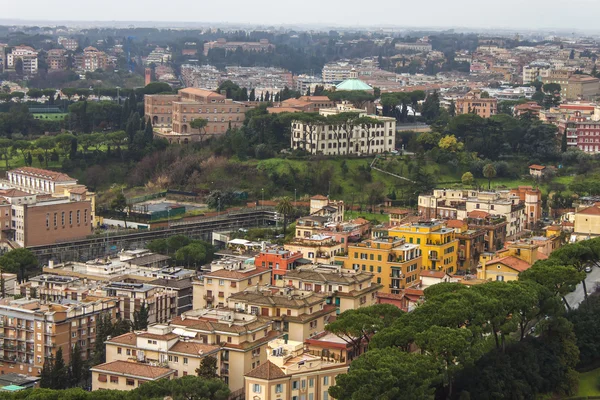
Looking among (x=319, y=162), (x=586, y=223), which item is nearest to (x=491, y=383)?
(x=586, y=223)

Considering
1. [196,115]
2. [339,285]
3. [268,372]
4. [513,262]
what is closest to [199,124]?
[196,115]

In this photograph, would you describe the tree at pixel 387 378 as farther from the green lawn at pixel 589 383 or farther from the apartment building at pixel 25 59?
the apartment building at pixel 25 59

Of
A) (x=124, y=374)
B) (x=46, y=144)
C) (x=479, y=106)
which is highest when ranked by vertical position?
(x=479, y=106)

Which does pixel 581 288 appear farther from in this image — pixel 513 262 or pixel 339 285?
pixel 339 285

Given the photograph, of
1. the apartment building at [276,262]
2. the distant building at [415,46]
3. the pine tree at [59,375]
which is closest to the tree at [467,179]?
the apartment building at [276,262]

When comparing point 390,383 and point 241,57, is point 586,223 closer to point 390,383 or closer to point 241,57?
point 390,383

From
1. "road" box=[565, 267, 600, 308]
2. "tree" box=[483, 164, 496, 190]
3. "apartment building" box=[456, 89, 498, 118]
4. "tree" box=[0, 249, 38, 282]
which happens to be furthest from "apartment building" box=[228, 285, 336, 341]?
"apartment building" box=[456, 89, 498, 118]
